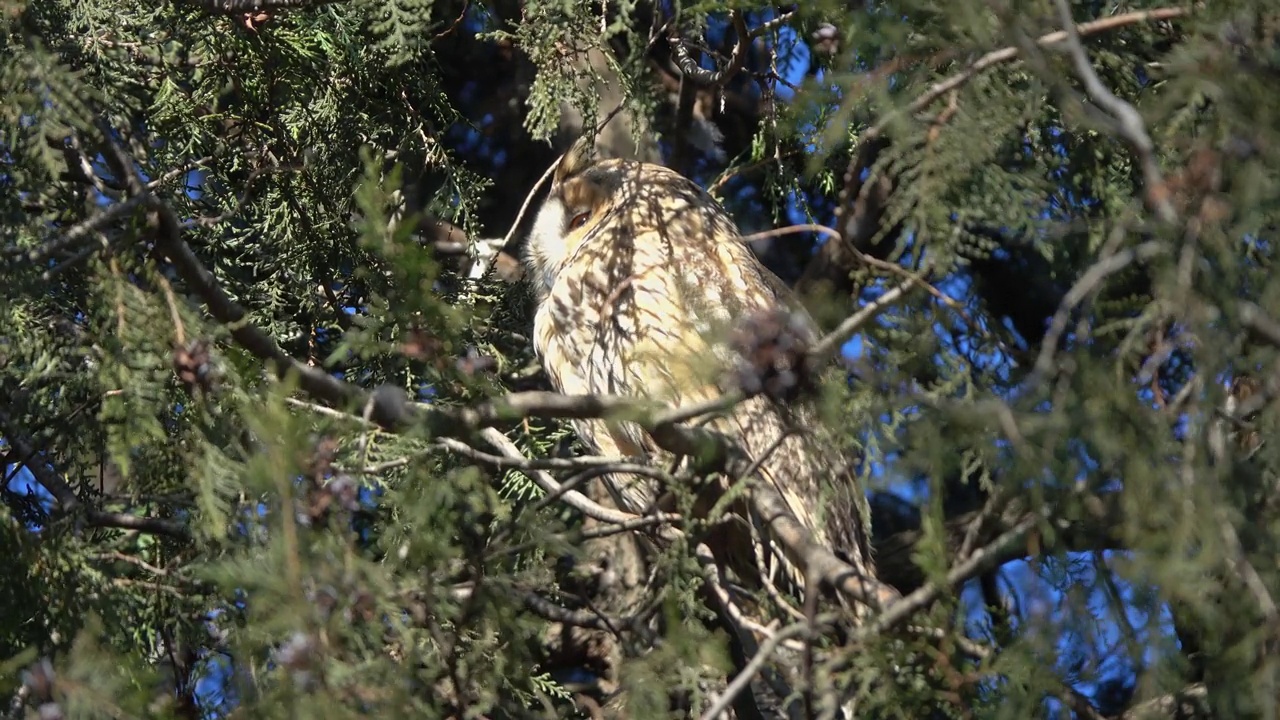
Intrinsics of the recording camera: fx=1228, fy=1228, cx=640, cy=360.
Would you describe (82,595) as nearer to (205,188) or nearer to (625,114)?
(205,188)

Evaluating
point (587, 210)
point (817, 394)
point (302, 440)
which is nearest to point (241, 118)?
point (587, 210)

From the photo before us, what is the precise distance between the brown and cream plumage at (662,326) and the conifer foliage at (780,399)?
52cm

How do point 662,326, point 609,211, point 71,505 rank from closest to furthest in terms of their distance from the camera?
point 71,505 < point 662,326 < point 609,211

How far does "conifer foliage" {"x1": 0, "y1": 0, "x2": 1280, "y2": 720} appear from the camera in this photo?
5.51 feet

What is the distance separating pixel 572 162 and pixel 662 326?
1005 millimetres

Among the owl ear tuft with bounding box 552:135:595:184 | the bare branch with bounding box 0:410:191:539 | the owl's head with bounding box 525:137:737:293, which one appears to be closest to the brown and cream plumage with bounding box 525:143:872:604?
the owl's head with bounding box 525:137:737:293

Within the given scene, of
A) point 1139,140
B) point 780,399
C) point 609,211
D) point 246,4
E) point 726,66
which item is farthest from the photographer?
point 609,211

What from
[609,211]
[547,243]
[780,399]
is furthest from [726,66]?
[780,399]

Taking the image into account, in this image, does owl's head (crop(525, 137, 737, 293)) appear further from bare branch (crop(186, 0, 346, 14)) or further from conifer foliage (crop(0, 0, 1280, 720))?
bare branch (crop(186, 0, 346, 14))

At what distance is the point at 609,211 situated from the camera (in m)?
4.15

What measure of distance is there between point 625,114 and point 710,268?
40.8 inches

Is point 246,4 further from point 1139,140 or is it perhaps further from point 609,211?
point 1139,140

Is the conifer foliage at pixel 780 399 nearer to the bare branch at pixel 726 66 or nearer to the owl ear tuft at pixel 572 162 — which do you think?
the bare branch at pixel 726 66

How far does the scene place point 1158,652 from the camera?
5.48 feet
